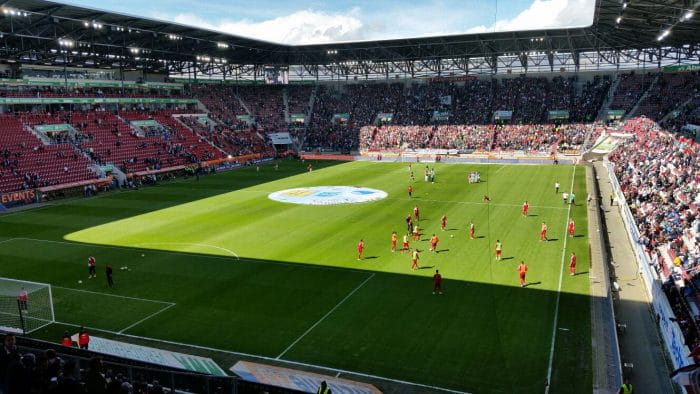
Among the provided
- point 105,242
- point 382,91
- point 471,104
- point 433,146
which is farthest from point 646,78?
point 105,242

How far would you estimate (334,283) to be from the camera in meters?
23.1

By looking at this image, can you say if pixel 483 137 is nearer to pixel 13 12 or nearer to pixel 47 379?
pixel 13 12

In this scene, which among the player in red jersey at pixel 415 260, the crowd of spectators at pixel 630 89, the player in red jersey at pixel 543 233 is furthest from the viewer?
the crowd of spectators at pixel 630 89

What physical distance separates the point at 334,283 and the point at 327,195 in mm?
21745

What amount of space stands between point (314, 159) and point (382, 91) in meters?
23.9

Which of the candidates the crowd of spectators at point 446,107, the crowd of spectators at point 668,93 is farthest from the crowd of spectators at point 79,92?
the crowd of spectators at point 668,93

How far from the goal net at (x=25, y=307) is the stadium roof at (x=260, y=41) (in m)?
33.1

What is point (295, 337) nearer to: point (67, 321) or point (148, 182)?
point (67, 321)

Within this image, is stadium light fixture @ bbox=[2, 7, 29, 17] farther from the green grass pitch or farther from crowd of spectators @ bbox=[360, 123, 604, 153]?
crowd of spectators @ bbox=[360, 123, 604, 153]

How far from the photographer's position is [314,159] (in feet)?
254


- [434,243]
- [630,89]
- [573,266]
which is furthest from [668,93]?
[434,243]

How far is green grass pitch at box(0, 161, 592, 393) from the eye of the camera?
1673 cm

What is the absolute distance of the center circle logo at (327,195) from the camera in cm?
4197

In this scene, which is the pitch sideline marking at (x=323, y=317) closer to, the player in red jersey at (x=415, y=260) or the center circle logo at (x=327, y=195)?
the player in red jersey at (x=415, y=260)
